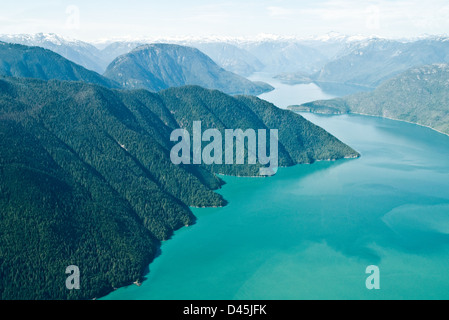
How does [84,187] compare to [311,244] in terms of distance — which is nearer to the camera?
[311,244]

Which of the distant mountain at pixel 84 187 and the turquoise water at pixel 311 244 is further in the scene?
the turquoise water at pixel 311 244

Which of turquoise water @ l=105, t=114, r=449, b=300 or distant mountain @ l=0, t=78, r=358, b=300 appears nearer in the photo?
distant mountain @ l=0, t=78, r=358, b=300

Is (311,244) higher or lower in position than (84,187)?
lower

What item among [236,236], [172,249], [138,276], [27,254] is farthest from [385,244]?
[27,254]
